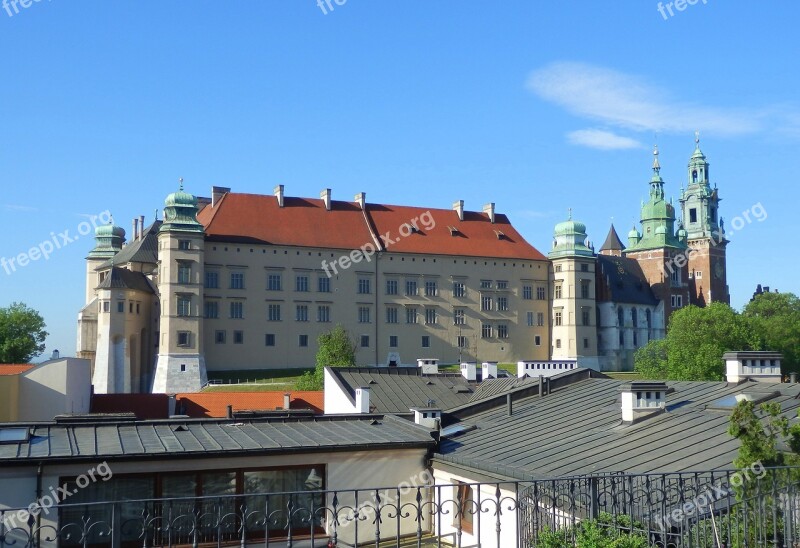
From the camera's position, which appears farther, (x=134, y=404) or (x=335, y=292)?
(x=335, y=292)

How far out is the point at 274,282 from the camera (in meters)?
69.1

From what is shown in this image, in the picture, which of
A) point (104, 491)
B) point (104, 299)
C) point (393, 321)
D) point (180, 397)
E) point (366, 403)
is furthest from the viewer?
point (393, 321)

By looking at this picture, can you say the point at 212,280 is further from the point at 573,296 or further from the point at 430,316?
the point at 573,296

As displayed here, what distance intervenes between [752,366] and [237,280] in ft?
179

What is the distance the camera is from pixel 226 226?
68062 mm

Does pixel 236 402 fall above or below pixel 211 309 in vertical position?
below

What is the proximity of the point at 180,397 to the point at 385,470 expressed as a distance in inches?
1186

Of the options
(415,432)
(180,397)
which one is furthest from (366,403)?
(180,397)

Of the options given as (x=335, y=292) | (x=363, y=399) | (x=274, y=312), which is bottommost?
(x=363, y=399)

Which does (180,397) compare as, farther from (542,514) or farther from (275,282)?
(542,514)

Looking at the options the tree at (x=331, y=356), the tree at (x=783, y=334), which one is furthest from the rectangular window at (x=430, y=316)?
the tree at (x=783, y=334)

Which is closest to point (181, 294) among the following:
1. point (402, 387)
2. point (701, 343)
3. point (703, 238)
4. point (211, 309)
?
point (211, 309)

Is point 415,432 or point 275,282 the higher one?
point 275,282

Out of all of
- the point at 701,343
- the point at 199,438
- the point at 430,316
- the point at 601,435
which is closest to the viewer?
the point at 199,438
